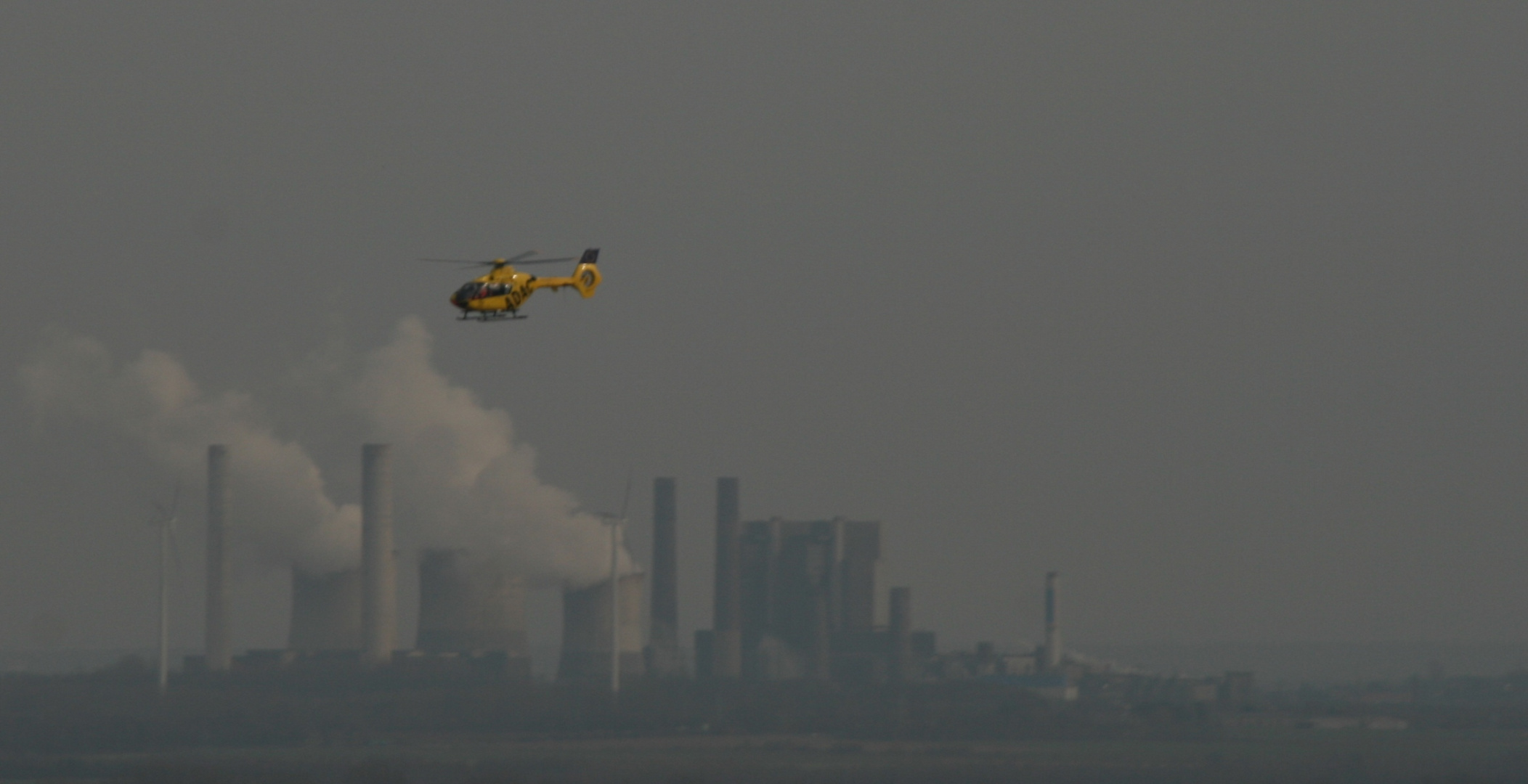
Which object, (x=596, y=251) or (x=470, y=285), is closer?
(x=470, y=285)

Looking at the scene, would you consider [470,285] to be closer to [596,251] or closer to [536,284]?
[536,284]

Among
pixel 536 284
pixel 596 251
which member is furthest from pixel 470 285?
pixel 596 251
